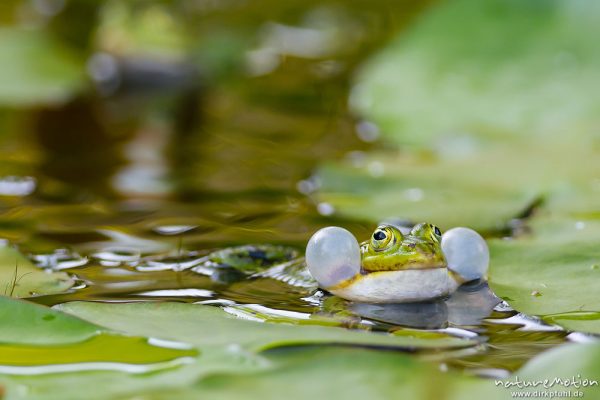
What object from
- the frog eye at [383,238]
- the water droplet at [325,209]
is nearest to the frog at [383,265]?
the frog eye at [383,238]

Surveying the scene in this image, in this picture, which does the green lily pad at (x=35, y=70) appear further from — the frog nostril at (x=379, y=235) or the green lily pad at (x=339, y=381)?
the green lily pad at (x=339, y=381)

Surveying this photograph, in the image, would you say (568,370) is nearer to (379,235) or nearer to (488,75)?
(379,235)

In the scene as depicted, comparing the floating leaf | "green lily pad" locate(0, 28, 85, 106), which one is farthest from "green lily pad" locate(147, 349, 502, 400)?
"green lily pad" locate(0, 28, 85, 106)

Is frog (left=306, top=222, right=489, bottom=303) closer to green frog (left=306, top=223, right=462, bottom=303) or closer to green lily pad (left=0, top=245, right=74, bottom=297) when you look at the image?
green frog (left=306, top=223, right=462, bottom=303)

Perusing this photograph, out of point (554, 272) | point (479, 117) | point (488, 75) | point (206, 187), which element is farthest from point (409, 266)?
point (488, 75)

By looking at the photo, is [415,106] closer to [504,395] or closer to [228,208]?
[228,208]

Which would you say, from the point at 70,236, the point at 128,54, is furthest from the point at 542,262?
the point at 128,54

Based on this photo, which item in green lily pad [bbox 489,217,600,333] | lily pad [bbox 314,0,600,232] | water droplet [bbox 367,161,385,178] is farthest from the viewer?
water droplet [bbox 367,161,385,178]
